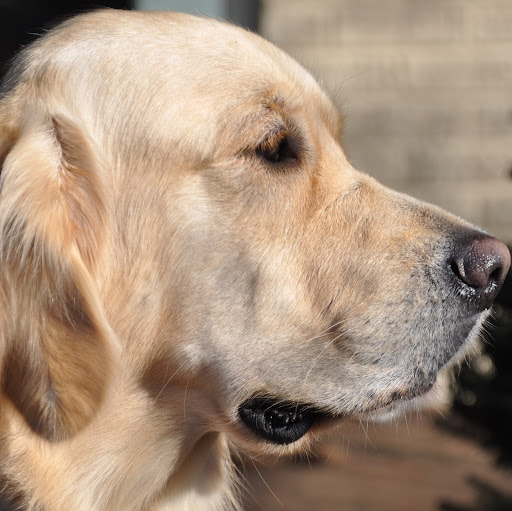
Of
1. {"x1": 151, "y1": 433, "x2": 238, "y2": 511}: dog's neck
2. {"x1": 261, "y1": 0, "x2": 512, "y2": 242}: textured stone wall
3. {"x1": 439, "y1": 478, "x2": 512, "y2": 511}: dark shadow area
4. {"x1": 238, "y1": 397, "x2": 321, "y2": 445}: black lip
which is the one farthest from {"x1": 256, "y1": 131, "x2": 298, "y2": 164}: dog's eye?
{"x1": 261, "y1": 0, "x2": 512, "y2": 242}: textured stone wall

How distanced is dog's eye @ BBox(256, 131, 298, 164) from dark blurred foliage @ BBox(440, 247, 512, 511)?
Result: 133cm

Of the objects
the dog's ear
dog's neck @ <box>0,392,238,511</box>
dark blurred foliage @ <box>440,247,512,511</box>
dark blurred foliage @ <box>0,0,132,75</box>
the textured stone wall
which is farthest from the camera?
the textured stone wall

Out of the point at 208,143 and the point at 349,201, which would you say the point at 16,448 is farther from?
the point at 349,201

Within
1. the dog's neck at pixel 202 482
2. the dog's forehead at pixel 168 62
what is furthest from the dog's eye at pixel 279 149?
the dog's neck at pixel 202 482

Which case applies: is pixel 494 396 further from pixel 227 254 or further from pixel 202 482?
pixel 227 254

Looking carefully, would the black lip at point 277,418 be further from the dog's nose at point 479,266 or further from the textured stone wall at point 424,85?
the textured stone wall at point 424,85

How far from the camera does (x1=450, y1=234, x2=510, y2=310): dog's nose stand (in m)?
2.40

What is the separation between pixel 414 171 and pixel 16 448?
474cm

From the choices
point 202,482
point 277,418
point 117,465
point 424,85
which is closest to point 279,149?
point 277,418

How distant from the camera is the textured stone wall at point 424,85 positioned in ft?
20.4

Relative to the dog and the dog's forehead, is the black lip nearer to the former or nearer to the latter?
the dog

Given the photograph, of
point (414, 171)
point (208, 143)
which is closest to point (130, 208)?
point (208, 143)

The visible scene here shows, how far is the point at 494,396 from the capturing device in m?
3.54

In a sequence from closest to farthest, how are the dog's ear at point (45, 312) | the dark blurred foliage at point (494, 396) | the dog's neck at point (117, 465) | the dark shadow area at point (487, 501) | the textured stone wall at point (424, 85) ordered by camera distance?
the dog's ear at point (45, 312) → the dog's neck at point (117, 465) → the dark blurred foliage at point (494, 396) → the dark shadow area at point (487, 501) → the textured stone wall at point (424, 85)
